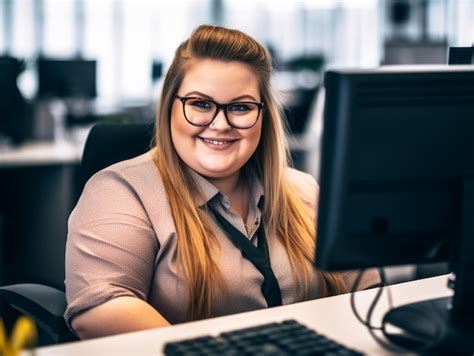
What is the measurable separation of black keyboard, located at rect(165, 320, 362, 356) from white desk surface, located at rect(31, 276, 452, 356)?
0.10 m

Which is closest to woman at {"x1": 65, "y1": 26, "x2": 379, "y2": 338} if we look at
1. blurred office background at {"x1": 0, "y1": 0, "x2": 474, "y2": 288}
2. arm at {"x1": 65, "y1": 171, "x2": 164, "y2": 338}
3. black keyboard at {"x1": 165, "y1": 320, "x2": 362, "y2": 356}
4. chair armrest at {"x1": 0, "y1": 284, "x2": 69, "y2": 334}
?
arm at {"x1": 65, "y1": 171, "x2": 164, "y2": 338}

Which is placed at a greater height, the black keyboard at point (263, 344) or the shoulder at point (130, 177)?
the shoulder at point (130, 177)

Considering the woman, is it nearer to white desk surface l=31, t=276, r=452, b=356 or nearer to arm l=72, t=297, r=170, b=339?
arm l=72, t=297, r=170, b=339

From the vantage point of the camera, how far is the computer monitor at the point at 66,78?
6027 mm

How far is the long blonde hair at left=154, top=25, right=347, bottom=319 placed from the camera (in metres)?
1.55

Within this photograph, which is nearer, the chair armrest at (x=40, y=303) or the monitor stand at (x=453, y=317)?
the monitor stand at (x=453, y=317)

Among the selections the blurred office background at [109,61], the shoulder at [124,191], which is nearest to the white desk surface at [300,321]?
the shoulder at [124,191]

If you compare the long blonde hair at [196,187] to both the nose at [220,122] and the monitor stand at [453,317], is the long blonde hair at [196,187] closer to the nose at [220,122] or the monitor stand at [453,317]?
the nose at [220,122]

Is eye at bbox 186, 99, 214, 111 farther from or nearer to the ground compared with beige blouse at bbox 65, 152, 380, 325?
farther from the ground

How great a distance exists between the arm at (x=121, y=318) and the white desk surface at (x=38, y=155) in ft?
7.73

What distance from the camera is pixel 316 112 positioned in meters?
5.43

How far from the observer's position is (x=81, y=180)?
6.06 ft

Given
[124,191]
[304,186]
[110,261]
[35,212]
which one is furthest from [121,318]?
[35,212]

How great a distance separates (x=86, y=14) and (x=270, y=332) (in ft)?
26.3
